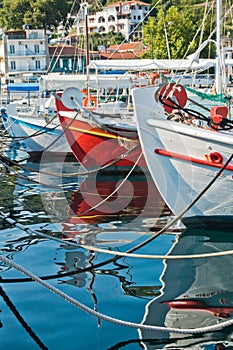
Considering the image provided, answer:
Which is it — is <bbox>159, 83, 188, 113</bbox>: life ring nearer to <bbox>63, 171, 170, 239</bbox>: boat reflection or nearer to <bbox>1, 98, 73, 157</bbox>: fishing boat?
<bbox>63, 171, 170, 239</bbox>: boat reflection

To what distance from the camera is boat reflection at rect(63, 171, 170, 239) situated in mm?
9961

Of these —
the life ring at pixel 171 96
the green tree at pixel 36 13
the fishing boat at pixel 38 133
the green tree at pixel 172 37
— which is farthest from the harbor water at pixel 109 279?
the green tree at pixel 36 13

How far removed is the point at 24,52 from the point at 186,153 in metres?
62.1

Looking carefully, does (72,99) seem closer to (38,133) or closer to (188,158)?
(38,133)

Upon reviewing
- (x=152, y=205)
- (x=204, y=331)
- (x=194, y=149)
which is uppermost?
(x=194, y=149)

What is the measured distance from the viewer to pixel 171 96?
9430 mm

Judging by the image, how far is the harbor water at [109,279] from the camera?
18.2 ft

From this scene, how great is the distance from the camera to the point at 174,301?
6465mm

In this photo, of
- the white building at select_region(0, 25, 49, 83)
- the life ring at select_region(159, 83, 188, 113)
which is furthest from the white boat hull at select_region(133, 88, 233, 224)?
the white building at select_region(0, 25, 49, 83)

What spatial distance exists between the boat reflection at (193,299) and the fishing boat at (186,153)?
59 cm

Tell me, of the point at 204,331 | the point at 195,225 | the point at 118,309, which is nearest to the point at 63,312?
the point at 118,309

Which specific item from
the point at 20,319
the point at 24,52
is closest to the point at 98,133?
the point at 20,319

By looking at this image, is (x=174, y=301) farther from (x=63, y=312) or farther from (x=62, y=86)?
(x=62, y=86)

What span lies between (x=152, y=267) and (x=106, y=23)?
110 metres
